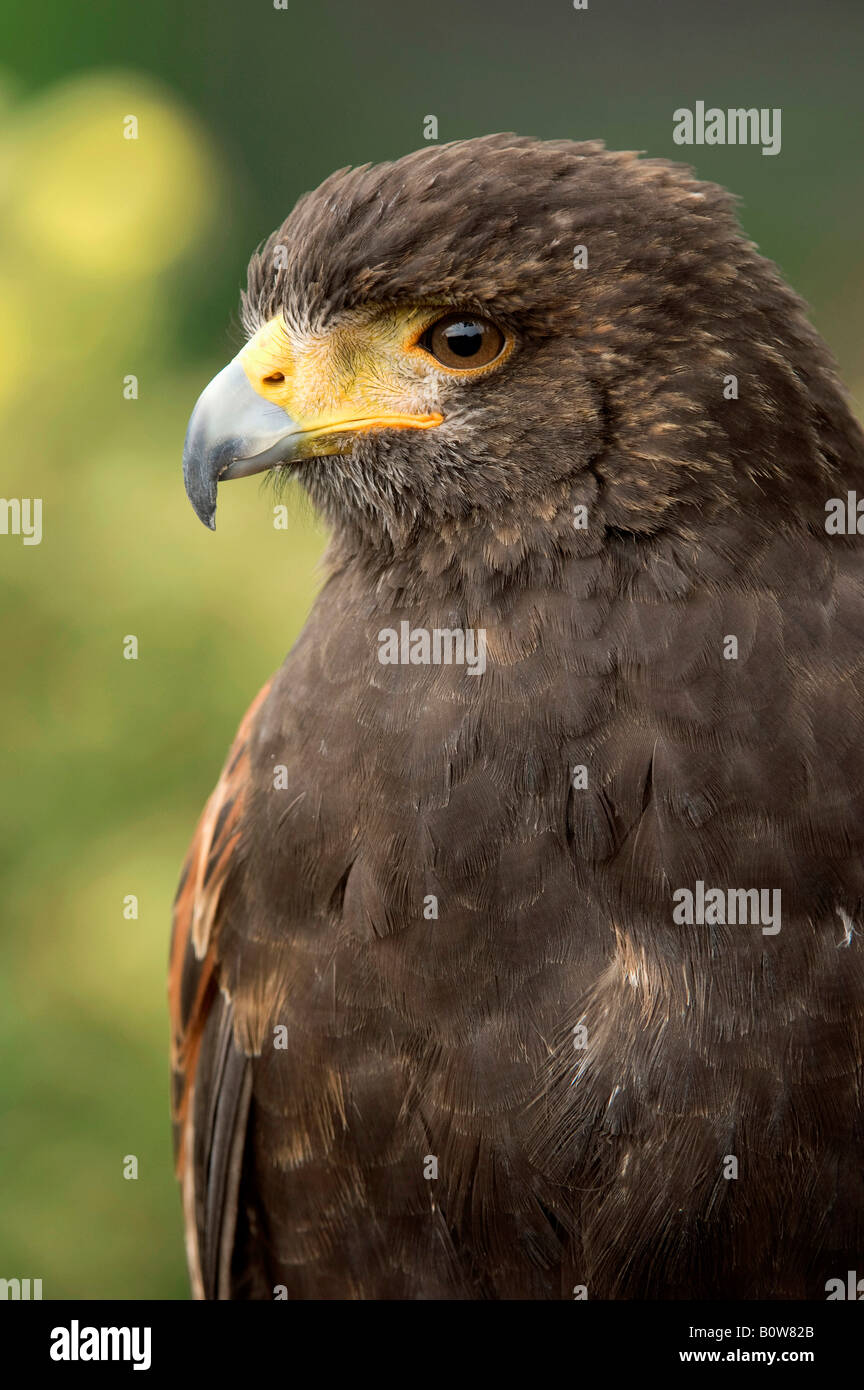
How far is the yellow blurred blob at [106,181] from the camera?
3.18m

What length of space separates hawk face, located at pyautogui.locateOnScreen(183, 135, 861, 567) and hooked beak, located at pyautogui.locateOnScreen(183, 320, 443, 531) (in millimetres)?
10

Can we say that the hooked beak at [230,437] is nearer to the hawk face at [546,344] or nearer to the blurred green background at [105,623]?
the hawk face at [546,344]

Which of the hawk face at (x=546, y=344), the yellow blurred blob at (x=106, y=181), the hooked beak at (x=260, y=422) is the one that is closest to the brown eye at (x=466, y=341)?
the hawk face at (x=546, y=344)

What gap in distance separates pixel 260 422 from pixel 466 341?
37cm

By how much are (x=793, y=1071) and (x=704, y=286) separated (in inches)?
45.1

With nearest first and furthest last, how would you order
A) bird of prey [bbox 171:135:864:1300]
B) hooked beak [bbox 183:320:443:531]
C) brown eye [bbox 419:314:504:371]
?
bird of prey [bbox 171:135:864:1300] → brown eye [bbox 419:314:504:371] → hooked beak [bbox 183:320:443:531]

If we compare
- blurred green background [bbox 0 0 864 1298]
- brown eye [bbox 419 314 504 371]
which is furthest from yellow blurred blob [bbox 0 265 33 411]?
brown eye [bbox 419 314 504 371]

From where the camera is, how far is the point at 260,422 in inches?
90.7

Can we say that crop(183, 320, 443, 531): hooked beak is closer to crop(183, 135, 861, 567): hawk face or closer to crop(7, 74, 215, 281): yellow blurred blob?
crop(183, 135, 861, 567): hawk face

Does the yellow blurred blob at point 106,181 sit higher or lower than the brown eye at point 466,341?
higher

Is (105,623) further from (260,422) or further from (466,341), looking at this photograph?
(466,341)

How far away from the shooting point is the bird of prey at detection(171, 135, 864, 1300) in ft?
6.72

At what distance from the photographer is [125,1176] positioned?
3209 millimetres

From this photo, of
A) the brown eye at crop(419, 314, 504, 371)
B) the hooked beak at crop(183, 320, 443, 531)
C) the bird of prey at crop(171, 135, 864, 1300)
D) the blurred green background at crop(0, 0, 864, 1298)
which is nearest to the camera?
the bird of prey at crop(171, 135, 864, 1300)
